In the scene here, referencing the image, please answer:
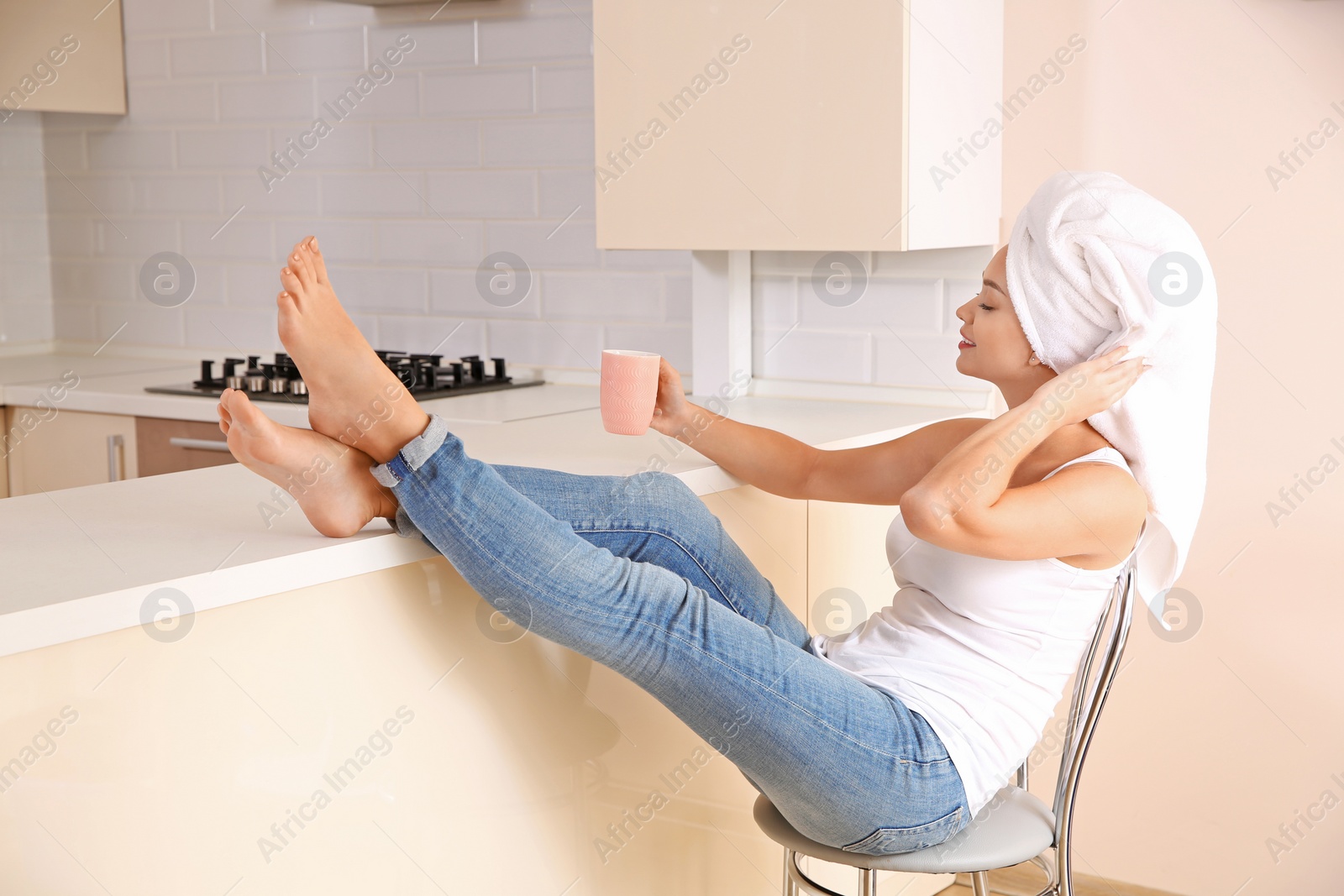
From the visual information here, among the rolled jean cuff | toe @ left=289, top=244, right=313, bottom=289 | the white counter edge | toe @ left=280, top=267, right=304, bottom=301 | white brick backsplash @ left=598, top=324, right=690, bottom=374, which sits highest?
toe @ left=289, top=244, right=313, bottom=289

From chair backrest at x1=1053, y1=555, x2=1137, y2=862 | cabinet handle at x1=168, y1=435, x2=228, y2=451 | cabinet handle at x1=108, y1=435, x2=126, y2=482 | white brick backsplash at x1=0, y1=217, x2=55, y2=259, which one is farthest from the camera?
white brick backsplash at x1=0, y1=217, x2=55, y2=259

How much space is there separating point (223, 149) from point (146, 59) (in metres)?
0.30

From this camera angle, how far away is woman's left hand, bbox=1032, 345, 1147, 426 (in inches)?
47.1

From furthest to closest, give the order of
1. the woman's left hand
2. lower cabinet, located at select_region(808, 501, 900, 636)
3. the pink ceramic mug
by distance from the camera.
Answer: lower cabinet, located at select_region(808, 501, 900, 636)
the pink ceramic mug
the woman's left hand

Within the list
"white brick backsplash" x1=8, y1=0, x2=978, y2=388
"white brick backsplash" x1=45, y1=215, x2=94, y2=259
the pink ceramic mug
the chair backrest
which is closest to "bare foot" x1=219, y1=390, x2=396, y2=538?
the pink ceramic mug

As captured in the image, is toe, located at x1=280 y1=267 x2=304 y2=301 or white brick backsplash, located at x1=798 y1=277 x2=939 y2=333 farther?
white brick backsplash, located at x1=798 y1=277 x2=939 y2=333

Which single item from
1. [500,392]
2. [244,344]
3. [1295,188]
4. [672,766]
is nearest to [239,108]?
[244,344]

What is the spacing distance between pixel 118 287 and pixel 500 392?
1.16 metres

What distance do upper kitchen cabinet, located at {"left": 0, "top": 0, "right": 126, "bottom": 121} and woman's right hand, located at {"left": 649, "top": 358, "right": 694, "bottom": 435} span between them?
178 cm

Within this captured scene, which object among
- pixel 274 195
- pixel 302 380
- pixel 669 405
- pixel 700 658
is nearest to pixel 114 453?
pixel 302 380

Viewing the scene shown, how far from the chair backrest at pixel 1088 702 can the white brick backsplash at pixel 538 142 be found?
1.40 m

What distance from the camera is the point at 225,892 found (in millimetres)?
1055

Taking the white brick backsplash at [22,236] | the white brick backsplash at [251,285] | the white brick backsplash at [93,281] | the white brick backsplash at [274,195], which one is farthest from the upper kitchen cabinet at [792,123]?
the white brick backsplash at [22,236]

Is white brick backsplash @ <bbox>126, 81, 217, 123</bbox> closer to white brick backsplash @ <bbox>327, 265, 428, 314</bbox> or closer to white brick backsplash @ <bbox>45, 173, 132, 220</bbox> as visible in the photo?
white brick backsplash @ <bbox>45, 173, 132, 220</bbox>
